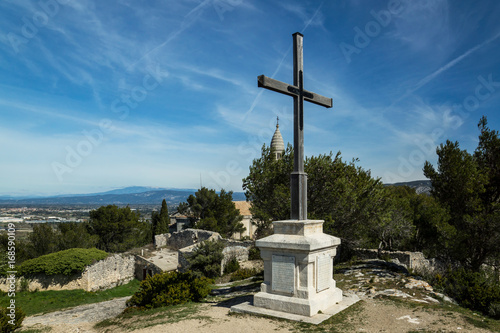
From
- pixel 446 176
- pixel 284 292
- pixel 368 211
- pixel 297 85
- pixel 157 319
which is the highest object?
pixel 297 85

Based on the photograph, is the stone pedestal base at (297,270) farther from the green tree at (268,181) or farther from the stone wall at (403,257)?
the stone wall at (403,257)

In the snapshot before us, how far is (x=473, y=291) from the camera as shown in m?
10.2

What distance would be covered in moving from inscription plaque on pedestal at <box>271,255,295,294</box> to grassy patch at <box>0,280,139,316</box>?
1269 centimetres

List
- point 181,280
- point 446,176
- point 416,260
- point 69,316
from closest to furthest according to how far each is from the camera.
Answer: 1. point 181,280
2. point 69,316
3. point 446,176
4. point 416,260

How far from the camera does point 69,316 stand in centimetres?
1246

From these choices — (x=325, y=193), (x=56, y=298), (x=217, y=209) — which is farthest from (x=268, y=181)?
(x=217, y=209)

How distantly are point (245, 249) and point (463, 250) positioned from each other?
1376 cm

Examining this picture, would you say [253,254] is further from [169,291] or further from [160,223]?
[160,223]

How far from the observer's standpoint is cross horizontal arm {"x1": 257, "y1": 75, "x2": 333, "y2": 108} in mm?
8234

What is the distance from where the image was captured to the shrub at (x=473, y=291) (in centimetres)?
962

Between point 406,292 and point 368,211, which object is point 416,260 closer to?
point 368,211

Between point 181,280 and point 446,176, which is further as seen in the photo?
point 446,176

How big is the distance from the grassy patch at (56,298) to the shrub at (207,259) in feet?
17.0

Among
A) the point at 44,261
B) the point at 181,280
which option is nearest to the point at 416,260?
the point at 181,280
